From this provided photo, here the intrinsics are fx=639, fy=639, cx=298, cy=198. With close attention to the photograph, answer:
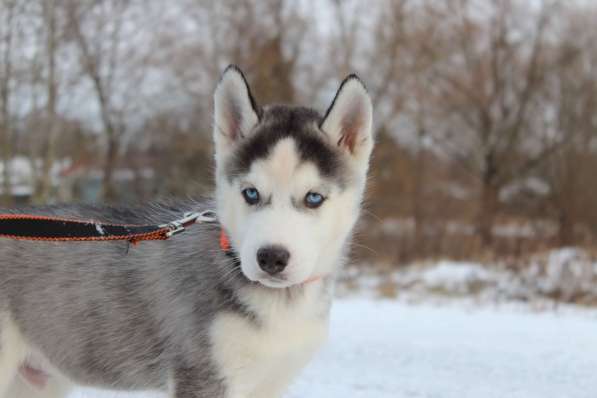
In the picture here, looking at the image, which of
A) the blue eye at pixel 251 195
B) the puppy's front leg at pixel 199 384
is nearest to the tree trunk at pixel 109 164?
the puppy's front leg at pixel 199 384

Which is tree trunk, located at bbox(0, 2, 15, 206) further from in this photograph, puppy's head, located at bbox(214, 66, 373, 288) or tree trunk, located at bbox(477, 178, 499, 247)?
puppy's head, located at bbox(214, 66, 373, 288)

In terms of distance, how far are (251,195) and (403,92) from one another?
68.9ft

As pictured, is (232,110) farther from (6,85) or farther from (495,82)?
(495,82)

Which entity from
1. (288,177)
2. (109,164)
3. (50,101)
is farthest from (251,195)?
(109,164)

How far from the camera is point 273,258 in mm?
2502

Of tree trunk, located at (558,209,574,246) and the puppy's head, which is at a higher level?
the puppy's head

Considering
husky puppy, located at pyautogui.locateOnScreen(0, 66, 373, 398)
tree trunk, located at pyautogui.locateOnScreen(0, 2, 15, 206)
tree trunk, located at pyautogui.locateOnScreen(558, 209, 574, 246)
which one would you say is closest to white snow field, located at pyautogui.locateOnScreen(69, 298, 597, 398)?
husky puppy, located at pyautogui.locateOnScreen(0, 66, 373, 398)

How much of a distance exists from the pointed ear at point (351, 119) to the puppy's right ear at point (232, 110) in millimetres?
349

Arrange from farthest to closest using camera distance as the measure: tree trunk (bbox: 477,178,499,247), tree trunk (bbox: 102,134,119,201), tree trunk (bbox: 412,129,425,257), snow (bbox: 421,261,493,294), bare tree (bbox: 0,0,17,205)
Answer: tree trunk (bbox: 102,134,119,201) < tree trunk (bbox: 412,129,425,257) < tree trunk (bbox: 477,178,499,247) < bare tree (bbox: 0,0,17,205) < snow (bbox: 421,261,493,294)

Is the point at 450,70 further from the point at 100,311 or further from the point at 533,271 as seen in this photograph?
the point at 100,311

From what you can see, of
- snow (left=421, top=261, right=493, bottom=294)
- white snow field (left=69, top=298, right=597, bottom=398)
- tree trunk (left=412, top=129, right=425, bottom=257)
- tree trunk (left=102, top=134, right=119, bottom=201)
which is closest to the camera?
white snow field (left=69, top=298, right=597, bottom=398)

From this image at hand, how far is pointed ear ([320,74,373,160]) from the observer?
2.89 m

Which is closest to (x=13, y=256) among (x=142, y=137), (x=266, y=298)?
(x=266, y=298)

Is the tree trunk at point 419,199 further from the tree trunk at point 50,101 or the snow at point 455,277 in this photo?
the tree trunk at point 50,101
